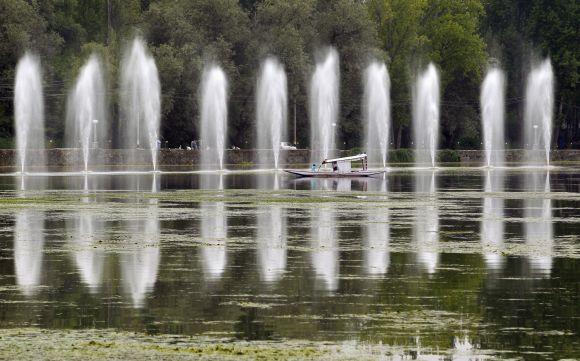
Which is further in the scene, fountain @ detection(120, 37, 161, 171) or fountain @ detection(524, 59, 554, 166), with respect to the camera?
fountain @ detection(524, 59, 554, 166)

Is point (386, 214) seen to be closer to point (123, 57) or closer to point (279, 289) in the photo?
point (279, 289)

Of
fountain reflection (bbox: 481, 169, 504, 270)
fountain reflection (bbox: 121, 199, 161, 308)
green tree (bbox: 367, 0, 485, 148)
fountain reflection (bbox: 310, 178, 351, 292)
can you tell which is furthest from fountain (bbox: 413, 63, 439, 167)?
fountain reflection (bbox: 121, 199, 161, 308)

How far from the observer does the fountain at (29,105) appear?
326 ft

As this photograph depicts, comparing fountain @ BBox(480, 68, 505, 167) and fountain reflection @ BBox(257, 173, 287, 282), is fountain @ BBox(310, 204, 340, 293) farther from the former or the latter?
fountain @ BBox(480, 68, 505, 167)

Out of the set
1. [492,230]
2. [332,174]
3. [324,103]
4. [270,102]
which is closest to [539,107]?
[324,103]

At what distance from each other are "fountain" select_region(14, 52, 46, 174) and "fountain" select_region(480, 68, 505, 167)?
43320 mm

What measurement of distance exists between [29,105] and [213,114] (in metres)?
16.3

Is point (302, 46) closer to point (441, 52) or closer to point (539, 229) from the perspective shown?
point (441, 52)

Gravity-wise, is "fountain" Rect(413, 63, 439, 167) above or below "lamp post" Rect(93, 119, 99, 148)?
above

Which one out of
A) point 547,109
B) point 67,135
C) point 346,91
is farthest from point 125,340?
point 547,109

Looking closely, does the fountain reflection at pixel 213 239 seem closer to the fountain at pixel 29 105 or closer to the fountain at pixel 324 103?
the fountain at pixel 29 105

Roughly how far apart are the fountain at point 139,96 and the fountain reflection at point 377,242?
60749mm

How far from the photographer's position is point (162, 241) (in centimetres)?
2989

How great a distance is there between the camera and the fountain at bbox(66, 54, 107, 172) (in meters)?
103
